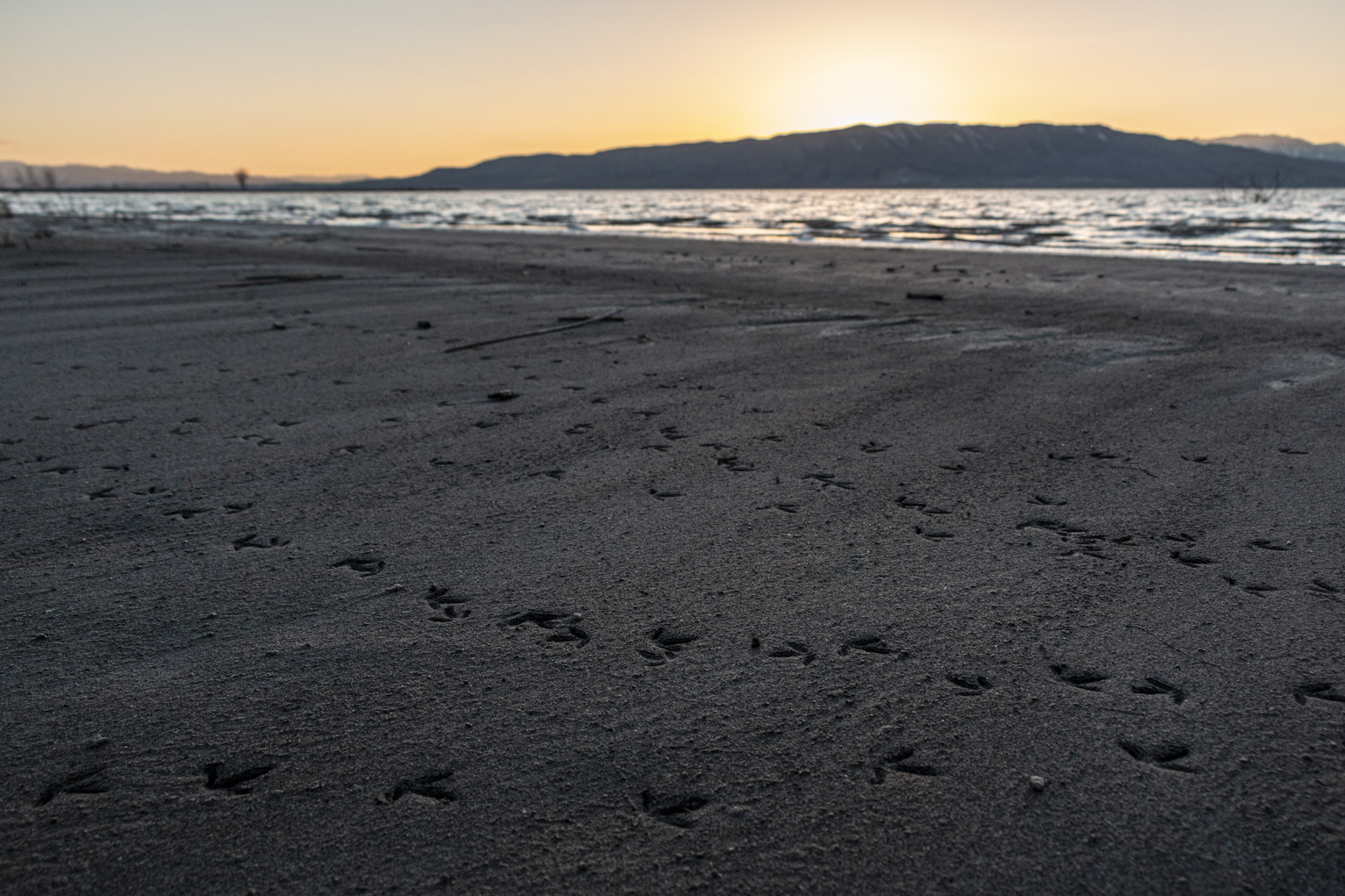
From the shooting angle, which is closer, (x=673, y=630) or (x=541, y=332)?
(x=673, y=630)

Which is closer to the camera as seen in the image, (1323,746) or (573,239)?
(1323,746)

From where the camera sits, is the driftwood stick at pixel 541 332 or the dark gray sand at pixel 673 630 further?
the driftwood stick at pixel 541 332

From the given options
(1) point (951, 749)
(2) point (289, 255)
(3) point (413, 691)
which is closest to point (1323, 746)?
(1) point (951, 749)

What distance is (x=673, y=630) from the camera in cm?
205

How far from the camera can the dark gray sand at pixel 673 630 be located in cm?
139

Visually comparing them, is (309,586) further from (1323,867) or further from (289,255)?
(289,255)

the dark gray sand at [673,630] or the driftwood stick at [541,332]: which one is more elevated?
the driftwood stick at [541,332]

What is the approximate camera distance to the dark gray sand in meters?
1.39

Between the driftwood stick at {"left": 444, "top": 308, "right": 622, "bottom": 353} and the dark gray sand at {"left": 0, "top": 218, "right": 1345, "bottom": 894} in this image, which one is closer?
the dark gray sand at {"left": 0, "top": 218, "right": 1345, "bottom": 894}

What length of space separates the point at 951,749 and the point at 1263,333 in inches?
233

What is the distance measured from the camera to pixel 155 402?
415 cm

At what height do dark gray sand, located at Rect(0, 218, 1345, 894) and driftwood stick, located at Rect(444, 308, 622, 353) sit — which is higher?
driftwood stick, located at Rect(444, 308, 622, 353)

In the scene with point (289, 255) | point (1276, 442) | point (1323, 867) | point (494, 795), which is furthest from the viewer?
point (289, 255)

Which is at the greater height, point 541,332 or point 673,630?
point 541,332
